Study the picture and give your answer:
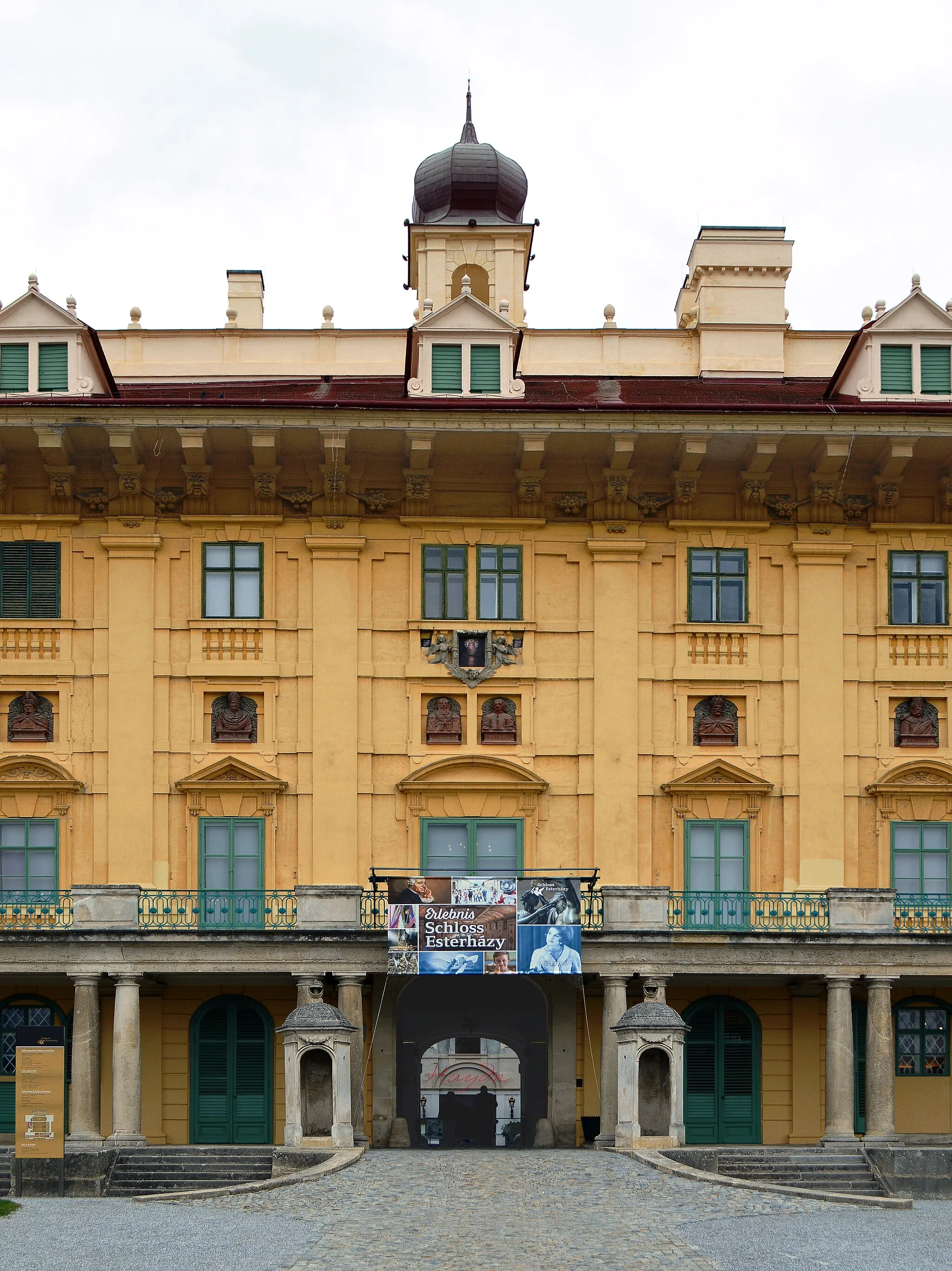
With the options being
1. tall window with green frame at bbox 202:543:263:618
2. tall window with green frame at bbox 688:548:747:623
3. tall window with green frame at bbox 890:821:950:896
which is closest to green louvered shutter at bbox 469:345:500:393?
tall window with green frame at bbox 688:548:747:623

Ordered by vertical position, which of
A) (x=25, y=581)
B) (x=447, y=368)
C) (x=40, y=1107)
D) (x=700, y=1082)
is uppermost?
(x=447, y=368)

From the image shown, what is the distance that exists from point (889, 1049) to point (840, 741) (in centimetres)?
554

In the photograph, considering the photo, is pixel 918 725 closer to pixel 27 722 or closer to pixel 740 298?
pixel 740 298

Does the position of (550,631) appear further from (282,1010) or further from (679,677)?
(282,1010)

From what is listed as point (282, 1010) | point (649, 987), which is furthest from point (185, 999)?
point (649, 987)

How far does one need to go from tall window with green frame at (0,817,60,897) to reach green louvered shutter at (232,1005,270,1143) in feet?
13.5

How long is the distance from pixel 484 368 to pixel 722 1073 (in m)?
13.4

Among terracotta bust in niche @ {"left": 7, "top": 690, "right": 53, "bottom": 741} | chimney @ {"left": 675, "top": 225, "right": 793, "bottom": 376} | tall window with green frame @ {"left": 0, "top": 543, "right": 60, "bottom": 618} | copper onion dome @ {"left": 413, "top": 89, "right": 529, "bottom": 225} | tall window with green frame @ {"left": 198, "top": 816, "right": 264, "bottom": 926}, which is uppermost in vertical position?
copper onion dome @ {"left": 413, "top": 89, "right": 529, "bottom": 225}

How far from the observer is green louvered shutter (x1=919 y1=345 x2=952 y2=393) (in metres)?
37.1

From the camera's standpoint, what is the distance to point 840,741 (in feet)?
117

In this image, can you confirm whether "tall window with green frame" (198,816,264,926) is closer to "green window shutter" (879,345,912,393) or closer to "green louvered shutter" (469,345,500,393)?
"green louvered shutter" (469,345,500,393)

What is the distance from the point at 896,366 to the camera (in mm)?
37250

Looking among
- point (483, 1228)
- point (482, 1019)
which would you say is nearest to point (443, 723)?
point (482, 1019)

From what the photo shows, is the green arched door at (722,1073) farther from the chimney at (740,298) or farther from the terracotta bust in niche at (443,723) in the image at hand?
the chimney at (740,298)
